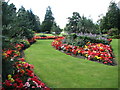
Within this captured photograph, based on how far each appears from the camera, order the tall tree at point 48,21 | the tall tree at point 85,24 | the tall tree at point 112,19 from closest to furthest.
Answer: the tall tree at point 85,24 → the tall tree at point 112,19 → the tall tree at point 48,21

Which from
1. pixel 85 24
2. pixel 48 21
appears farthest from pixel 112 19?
pixel 85 24

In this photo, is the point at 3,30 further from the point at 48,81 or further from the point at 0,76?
the point at 48,81

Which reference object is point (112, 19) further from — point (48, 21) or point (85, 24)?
point (85, 24)

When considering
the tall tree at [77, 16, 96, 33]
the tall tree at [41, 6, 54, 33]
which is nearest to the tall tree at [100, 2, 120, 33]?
the tall tree at [41, 6, 54, 33]

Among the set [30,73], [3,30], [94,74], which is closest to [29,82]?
[30,73]

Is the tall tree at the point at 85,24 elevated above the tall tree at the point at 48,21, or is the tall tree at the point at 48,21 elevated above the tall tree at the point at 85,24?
the tall tree at the point at 48,21

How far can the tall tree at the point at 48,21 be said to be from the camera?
A: 4531 cm

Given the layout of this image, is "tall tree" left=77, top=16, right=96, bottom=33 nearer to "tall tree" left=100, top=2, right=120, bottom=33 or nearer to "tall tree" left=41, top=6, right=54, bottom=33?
"tall tree" left=100, top=2, right=120, bottom=33

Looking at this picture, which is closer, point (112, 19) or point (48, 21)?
point (112, 19)

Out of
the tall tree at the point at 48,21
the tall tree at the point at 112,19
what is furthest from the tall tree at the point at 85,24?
the tall tree at the point at 48,21

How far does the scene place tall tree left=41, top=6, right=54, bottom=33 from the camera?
149 feet

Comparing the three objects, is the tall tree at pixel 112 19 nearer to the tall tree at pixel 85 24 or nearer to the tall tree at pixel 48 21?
the tall tree at pixel 48 21

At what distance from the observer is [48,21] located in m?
47.6

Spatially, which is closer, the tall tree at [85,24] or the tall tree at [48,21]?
the tall tree at [85,24]
